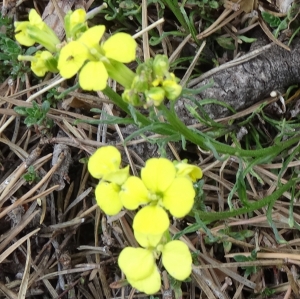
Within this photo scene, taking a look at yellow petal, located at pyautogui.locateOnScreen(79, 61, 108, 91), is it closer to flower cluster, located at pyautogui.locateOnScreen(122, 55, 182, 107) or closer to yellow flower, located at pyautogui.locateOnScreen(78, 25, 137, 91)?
yellow flower, located at pyautogui.locateOnScreen(78, 25, 137, 91)

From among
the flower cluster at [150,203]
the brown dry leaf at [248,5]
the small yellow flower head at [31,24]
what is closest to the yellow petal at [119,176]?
the flower cluster at [150,203]

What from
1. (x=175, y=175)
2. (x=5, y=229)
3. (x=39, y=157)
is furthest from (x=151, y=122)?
(x=5, y=229)

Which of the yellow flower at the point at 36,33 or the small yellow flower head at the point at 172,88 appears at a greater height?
the yellow flower at the point at 36,33

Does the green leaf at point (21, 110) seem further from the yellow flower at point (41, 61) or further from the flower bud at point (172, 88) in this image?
the flower bud at point (172, 88)

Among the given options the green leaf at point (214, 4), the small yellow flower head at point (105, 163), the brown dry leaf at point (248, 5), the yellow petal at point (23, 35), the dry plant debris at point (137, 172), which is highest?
the yellow petal at point (23, 35)

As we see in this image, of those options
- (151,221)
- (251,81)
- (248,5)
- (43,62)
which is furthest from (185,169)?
(248,5)

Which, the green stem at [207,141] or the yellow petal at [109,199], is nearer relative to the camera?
the yellow petal at [109,199]

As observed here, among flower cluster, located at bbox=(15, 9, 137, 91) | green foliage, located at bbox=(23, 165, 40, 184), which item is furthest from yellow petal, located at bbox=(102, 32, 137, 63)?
green foliage, located at bbox=(23, 165, 40, 184)
